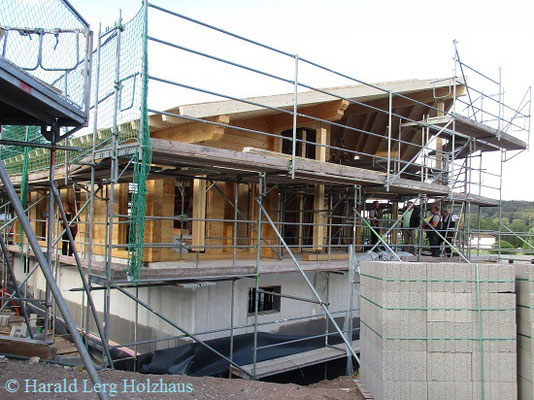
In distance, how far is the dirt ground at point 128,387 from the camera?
224 inches

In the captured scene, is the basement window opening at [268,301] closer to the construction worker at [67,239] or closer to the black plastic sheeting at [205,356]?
the black plastic sheeting at [205,356]

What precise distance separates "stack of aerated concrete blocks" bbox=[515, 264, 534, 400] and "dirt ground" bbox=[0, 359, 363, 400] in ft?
6.92

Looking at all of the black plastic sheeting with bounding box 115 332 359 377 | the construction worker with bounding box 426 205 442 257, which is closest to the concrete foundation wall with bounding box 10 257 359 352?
the black plastic sheeting with bounding box 115 332 359 377

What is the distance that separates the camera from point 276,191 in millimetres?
12688

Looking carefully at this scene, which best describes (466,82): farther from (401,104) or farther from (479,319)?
(479,319)

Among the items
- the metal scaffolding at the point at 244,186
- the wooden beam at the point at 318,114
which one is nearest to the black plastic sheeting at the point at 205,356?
the metal scaffolding at the point at 244,186

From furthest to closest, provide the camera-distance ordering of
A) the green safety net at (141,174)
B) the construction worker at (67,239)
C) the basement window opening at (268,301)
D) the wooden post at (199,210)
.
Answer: the construction worker at (67,239)
the basement window opening at (268,301)
the wooden post at (199,210)
the green safety net at (141,174)

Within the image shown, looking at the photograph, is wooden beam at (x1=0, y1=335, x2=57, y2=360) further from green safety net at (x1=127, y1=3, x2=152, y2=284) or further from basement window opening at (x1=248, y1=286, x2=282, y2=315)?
basement window opening at (x1=248, y1=286, x2=282, y2=315)

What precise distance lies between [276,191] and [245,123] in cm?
201

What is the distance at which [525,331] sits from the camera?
596 cm

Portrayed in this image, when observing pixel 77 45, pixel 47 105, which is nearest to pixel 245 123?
pixel 77 45

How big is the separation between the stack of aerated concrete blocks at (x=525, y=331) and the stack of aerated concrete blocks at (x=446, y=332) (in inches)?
8.1

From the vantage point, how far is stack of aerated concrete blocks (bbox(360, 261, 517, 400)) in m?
5.78

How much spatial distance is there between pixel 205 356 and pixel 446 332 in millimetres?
4761
